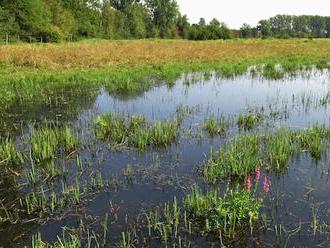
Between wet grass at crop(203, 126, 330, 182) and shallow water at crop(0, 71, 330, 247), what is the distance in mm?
281

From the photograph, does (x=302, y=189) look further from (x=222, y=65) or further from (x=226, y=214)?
(x=222, y=65)

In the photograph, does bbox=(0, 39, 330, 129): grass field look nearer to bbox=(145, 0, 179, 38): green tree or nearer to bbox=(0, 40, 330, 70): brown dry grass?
bbox=(0, 40, 330, 70): brown dry grass

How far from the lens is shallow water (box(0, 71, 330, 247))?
22.4 feet

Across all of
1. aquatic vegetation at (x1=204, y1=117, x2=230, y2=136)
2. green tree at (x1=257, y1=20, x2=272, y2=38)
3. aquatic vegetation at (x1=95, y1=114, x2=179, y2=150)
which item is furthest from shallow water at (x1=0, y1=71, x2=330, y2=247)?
green tree at (x1=257, y1=20, x2=272, y2=38)

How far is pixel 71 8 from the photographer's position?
83.8 metres

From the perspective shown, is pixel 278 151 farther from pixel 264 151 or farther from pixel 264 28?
pixel 264 28

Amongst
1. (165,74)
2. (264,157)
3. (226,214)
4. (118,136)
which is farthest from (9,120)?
(165,74)

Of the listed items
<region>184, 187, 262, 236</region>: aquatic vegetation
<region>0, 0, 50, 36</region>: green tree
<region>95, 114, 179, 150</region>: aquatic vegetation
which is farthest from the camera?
<region>0, 0, 50, 36</region>: green tree

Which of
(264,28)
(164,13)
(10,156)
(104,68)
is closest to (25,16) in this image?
(104,68)

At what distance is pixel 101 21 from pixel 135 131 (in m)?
86.8

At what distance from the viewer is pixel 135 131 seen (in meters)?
12.2

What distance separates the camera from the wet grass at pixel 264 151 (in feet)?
29.1

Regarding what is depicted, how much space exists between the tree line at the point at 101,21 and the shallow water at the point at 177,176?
1824 inches

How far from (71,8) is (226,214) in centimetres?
8303
